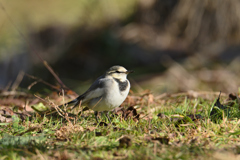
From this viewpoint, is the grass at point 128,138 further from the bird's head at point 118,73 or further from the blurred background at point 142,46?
the blurred background at point 142,46

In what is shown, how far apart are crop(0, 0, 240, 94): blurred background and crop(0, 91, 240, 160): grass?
4394 millimetres

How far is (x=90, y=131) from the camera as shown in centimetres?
364

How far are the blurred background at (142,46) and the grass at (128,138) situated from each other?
4.39 meters

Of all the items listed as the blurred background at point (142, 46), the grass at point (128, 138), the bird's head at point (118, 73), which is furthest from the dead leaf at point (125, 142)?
→ the blurred background at point (142, 46)

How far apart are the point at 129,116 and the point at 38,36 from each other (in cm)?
872

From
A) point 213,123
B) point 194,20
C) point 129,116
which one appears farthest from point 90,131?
point 194,20

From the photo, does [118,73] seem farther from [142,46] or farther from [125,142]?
[142,46]

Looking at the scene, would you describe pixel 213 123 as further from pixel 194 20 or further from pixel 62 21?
pixel 62 21

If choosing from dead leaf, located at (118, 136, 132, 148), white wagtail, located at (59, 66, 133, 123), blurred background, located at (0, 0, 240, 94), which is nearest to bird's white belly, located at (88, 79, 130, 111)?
white wagtail, located at (59, 66, 133, 123)

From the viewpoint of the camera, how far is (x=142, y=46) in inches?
423

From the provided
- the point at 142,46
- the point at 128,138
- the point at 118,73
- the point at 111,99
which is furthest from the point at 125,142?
the point at 142,46

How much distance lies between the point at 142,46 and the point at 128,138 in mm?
7728

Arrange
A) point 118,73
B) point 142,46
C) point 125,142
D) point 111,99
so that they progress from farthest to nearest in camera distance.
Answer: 1. point 142,46
2. point 118,73
3. point 111,99
4. point 125,142

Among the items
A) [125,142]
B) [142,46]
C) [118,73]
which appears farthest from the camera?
[142,46]
